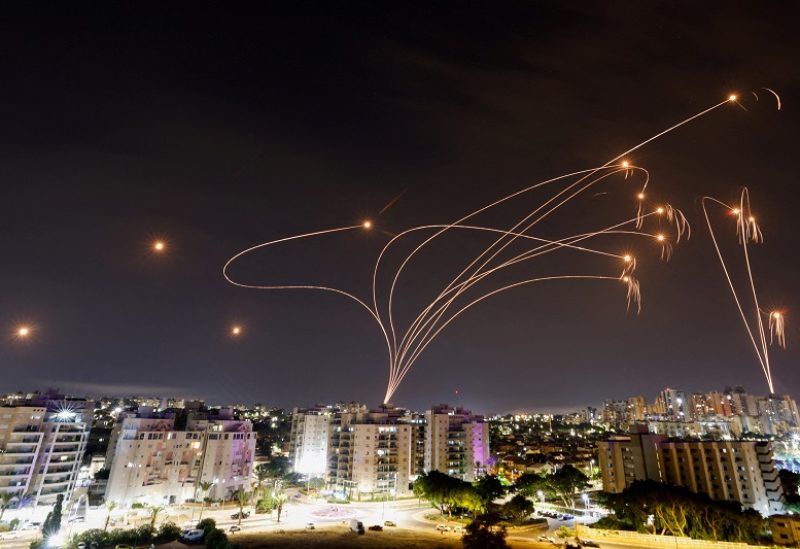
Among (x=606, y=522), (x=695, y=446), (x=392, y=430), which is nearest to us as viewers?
(x=606, y=522)

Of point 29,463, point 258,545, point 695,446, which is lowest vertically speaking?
point 258,545

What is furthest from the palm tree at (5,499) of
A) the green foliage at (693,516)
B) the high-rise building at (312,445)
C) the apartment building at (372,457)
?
the green foliage at (693,516)

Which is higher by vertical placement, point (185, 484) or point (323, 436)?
point (323, 436)

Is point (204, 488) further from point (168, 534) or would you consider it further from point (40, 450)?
point (40, 450)

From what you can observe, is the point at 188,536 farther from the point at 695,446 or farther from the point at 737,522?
the point at 695,446

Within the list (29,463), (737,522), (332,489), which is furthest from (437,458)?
(29,463)

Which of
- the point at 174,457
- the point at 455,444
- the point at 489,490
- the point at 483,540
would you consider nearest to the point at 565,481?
the point at 489,490

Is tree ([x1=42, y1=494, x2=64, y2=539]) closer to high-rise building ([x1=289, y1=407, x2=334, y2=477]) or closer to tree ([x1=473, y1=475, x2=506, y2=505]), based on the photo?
tree ([x1=473, y1=475, x2=506, y2=505])

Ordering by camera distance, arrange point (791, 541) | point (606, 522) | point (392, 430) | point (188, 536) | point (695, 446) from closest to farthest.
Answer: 1. point (188, 536)
2. point (791, 541)
3. point (606, 522)
4. point (695, 446)
5. point (392, 430)
